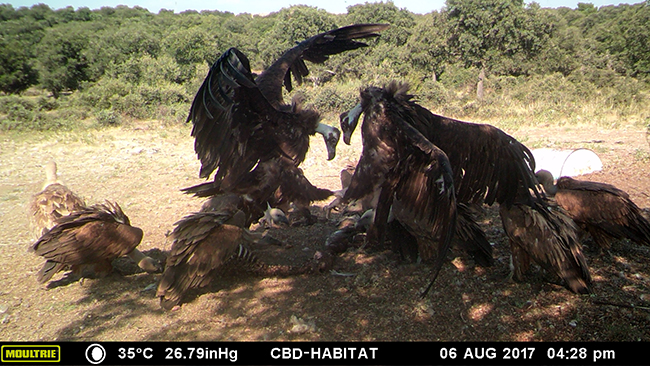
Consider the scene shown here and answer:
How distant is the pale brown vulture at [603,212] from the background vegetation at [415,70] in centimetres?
886

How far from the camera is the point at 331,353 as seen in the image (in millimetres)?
3020

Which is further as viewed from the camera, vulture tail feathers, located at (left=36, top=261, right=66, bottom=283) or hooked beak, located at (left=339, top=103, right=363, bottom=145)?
hooked beak, located at (left=339, top=103, right=363, bottom=145)

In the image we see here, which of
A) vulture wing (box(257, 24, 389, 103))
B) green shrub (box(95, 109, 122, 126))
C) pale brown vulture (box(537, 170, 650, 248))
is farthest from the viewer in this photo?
green shrub (box(95, 109, 122, 126))

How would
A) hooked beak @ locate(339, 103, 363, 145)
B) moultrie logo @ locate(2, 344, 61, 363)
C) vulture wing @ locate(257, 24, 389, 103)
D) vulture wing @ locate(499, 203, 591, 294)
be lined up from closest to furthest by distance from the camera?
moultrie logo @ locate(2, 344, 61, 363), vulture wing @ locate(499, 203, 591, 294), hooked beak @ locate(339, 103, 363, 145), vulture wing @ locate(257, 24, 389, 103)

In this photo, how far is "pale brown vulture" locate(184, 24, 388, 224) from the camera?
4.20 m

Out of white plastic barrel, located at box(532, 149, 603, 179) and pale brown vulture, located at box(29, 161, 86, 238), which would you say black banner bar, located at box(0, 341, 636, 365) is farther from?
white plastic barrel, located at box(532, 149, 603, 179)

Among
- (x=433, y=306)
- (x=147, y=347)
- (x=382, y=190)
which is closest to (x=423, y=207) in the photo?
(x=382, y=190)

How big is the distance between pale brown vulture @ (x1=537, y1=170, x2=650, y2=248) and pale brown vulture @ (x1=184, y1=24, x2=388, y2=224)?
2.74m

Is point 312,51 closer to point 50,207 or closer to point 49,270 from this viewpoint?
point 50,207

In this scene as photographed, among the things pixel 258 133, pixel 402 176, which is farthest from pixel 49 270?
pixel 402 176

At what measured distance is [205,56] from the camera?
87.5 ft

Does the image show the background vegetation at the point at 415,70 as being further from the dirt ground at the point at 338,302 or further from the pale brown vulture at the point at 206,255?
the pale brown vulture at the point at 206,255

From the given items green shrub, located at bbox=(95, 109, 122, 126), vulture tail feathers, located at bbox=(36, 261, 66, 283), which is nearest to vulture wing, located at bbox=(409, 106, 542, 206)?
vulture tail feathers, located at bbox=(36, 261, 66, 283)

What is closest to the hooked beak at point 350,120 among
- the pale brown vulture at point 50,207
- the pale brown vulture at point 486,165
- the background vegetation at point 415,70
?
the pale brown vulture at point 486,165
